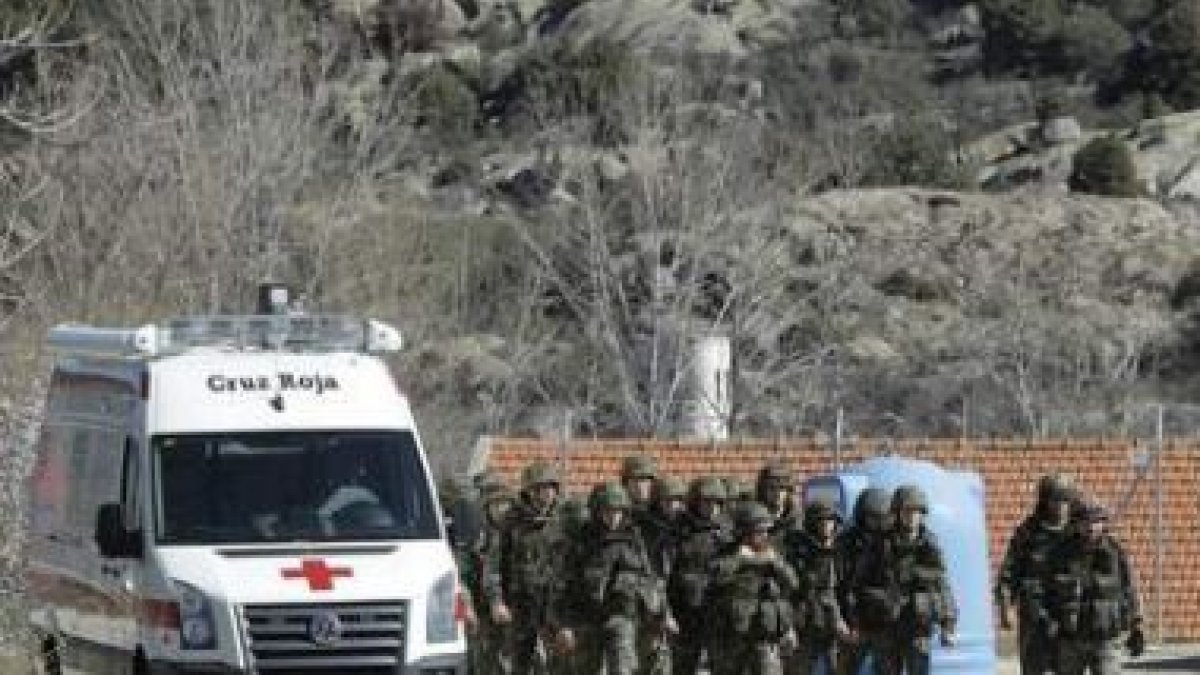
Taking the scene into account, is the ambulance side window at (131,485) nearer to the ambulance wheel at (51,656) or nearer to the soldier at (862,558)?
the ambulance wheel at (51,656)

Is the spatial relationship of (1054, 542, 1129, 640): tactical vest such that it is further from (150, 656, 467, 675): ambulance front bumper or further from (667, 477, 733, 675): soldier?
(150, 656, 467, 675): ambulance front bumper

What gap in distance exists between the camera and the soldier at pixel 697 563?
1703cm

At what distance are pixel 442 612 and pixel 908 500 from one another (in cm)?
282

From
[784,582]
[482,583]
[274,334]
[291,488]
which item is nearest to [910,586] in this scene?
[784,582]

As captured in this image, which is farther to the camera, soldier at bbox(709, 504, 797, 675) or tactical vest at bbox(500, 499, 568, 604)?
tactical vest at bbox(500, 499, 568, 604)

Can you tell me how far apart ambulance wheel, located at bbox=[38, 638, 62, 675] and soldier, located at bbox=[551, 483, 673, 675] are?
367 cm

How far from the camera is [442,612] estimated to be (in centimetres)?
1566

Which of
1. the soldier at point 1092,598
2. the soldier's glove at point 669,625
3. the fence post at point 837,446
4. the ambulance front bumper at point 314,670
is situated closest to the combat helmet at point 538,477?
the soldier's glove at point 669,625

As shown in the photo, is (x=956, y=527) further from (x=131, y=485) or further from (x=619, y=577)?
(x=131, y=485)

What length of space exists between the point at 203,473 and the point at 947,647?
4.78 m

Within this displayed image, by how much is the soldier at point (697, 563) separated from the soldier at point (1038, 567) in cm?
181

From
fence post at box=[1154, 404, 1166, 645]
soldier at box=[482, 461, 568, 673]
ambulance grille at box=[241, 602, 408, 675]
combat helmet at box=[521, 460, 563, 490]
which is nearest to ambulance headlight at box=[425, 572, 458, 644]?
ambulance grille at box=[241, 602, 408, 675]

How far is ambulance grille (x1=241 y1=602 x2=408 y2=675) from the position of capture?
50.1ft

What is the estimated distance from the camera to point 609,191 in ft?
174
